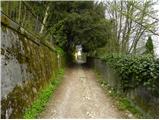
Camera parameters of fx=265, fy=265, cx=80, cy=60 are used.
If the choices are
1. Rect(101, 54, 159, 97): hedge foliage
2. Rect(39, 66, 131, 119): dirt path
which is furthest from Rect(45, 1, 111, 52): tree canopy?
Rect(101, 54, 159, 97): hedge foliage

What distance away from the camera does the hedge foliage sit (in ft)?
21.9

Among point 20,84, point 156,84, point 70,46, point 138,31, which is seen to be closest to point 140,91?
point 156,84

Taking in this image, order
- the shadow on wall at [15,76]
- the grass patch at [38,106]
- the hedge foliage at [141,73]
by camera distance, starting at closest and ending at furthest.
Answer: the shadow on wall at [15,76], the hedge foliage at [141,73], the grass patch at [38,106]

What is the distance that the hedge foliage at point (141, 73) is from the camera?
668cm

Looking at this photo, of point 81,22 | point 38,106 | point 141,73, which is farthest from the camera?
point 81,22

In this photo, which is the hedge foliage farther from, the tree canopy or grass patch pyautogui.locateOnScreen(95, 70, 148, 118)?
the tree canopy

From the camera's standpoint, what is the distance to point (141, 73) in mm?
7691

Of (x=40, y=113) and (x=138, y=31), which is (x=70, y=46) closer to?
(x=138, y=31)

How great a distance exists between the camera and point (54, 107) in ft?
29.5

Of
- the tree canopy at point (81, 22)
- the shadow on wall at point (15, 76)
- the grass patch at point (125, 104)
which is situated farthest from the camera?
the tree canopy at point (81, 22)

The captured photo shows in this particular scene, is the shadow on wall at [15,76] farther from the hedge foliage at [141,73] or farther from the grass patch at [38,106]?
the hedge foliage at [141,73]

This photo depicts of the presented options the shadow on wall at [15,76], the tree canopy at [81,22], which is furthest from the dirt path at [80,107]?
the tree canopy at [81,22]

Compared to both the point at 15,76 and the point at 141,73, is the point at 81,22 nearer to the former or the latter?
the point at 141,73

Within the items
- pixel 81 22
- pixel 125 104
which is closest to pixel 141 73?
pixel 125 104
